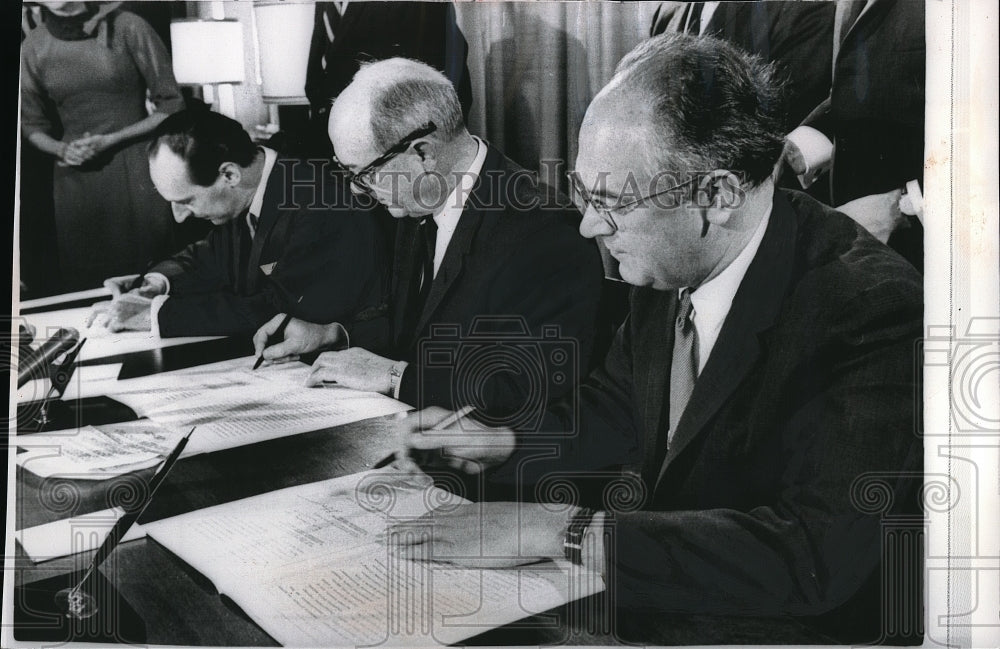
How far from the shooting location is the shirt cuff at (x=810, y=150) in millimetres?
2021

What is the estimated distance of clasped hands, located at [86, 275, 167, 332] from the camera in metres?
2.09

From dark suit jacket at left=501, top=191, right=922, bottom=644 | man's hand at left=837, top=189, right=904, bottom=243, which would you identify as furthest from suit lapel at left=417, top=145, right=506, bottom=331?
man's hand at left=837, top=189, right=904, bottom=243

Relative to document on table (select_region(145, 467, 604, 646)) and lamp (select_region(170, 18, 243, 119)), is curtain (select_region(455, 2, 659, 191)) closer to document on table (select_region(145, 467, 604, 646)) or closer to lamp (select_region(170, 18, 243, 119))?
lamp (select_region(170, 18, 243, 119))

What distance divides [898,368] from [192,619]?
1904 mm

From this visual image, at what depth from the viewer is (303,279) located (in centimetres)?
210

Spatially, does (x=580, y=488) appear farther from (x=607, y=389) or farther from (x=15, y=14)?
(x=15, y=14)

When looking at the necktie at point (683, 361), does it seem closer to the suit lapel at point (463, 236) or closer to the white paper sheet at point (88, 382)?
the suit lapel at point (463, 236)

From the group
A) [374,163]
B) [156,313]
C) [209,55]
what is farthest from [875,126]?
[156,313]

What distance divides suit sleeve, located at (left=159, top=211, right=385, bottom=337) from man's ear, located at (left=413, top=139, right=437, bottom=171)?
0.76 feet

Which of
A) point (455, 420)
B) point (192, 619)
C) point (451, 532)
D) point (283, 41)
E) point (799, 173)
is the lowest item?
point (192, 619)

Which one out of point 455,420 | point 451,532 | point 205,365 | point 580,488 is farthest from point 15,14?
point 580,488

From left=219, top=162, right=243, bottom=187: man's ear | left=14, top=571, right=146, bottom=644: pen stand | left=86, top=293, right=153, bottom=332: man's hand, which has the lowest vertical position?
left=14, top=571, right=146, bottom=644: pen stand

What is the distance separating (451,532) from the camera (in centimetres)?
204

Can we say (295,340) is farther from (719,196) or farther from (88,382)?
(719,196)
